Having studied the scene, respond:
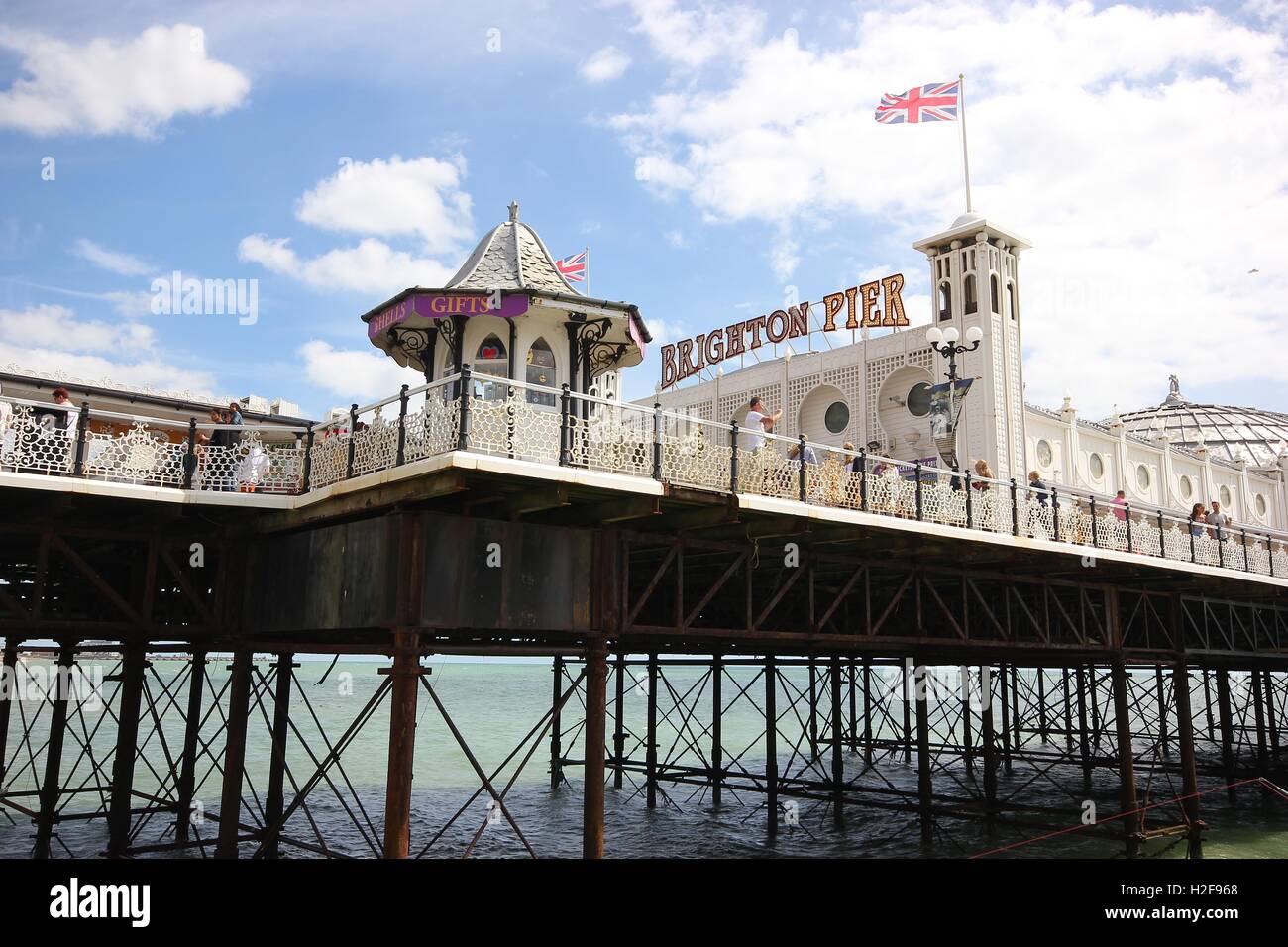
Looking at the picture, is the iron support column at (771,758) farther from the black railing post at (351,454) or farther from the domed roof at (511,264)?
the black railing post at (351,454)

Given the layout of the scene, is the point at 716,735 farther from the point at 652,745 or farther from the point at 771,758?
the point at 771,758

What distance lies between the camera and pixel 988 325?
132ft


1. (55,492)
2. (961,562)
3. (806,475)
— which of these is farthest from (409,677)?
(961,562)

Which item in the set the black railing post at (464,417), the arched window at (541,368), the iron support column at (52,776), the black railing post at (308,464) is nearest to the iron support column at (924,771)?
the arched window at (541,368)

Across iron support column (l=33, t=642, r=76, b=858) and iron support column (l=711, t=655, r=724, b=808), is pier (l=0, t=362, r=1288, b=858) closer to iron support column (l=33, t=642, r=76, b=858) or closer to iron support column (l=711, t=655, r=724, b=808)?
iron support column (l=33, t=642, r=76, b=858)

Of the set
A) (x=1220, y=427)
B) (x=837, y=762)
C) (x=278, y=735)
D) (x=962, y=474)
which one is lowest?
(x=837, y=762)

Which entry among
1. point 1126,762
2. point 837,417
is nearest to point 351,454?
point 1126,762

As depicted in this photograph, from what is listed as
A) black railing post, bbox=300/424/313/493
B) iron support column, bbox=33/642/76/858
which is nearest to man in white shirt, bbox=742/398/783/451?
black railing post, bbox=300/424/313/493

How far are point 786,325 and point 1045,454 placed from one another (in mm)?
12756

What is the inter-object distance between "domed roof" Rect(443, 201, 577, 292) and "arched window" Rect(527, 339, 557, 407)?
94 centimetres

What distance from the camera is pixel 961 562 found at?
21.0m

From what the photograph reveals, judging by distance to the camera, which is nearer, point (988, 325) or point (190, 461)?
point (190, 461)
